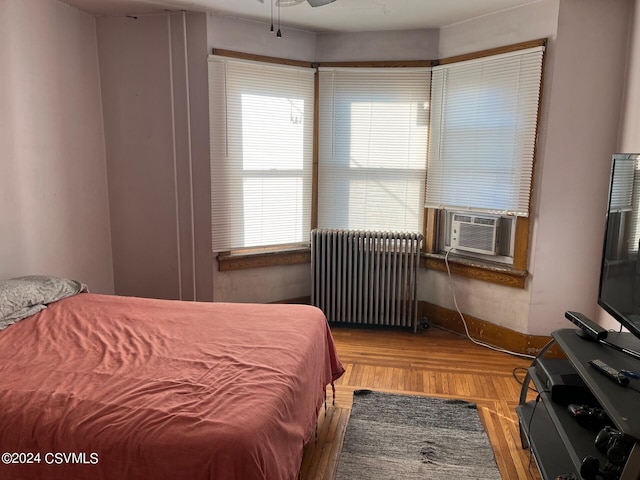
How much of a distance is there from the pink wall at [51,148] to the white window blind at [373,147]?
1.73 m

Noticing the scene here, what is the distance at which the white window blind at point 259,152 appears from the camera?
3473 millimetres

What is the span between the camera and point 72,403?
151 centimetres

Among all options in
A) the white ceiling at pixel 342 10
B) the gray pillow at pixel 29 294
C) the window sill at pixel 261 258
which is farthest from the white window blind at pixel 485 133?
the gray pillow at pixel 29 294

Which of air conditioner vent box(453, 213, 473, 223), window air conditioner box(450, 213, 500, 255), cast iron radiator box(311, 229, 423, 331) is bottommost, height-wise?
cast iron radiator box(311, 229, 423, 331)

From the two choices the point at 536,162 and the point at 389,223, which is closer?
the point at 536,162

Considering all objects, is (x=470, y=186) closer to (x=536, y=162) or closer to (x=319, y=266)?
(x=536, y=162)

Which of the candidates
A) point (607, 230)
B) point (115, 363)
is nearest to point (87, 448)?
point (115, 363)

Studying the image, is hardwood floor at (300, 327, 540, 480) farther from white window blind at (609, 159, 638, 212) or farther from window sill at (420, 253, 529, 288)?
white window blind at (609, 159, 638, 212)

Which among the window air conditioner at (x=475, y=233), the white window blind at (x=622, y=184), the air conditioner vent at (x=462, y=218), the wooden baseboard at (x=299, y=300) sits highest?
the white window blind at (x=622, y=184)

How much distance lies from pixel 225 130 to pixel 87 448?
255 cm

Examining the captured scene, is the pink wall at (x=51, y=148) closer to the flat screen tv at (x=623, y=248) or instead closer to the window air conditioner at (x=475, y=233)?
the window air conditioner at (x=475, y=233)

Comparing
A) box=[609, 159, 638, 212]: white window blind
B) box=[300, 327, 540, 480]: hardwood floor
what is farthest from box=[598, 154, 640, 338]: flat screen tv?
box=[300, 327, 540, 480]: hardwood floor

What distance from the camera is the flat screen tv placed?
182 cm

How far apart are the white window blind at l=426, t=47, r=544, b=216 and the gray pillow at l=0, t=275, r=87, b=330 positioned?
265 centimetres
